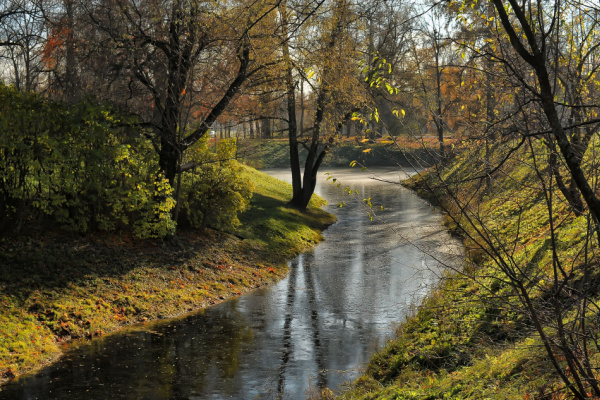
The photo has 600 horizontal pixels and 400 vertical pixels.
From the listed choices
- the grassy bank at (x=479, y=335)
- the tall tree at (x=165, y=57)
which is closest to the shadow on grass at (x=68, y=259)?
the tall tree at (x=165, y=57)

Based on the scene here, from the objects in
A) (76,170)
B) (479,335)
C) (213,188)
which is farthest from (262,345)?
(213,188)

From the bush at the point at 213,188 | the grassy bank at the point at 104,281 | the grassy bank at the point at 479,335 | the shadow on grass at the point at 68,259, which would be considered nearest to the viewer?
the grassy bank at the point at 479,335

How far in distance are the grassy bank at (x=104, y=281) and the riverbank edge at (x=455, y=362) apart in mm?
4738

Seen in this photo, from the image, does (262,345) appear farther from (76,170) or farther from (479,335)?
(76,170)

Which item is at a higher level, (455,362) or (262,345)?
(455,362)

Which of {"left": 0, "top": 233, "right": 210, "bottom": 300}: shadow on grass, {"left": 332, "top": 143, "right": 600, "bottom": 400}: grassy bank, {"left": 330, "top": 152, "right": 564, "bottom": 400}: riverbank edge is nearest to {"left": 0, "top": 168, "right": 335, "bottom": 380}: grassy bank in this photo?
{"left": 0, "top": 233, "right": 210, "bottom": 300}: shadow on grass

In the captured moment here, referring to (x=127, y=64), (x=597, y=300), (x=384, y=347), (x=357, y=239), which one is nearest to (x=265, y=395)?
(x=384, y=347)

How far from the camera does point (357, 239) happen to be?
2111 cm

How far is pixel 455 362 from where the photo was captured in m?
8.09

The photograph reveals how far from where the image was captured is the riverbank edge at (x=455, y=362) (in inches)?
233

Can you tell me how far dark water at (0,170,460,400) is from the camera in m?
8.41

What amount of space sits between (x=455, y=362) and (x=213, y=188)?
9.64m

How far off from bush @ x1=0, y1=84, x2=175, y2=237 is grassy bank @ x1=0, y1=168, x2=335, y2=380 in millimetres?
515

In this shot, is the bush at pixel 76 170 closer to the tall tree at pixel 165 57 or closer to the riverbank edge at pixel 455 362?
the tall tree at pixel 165 57
